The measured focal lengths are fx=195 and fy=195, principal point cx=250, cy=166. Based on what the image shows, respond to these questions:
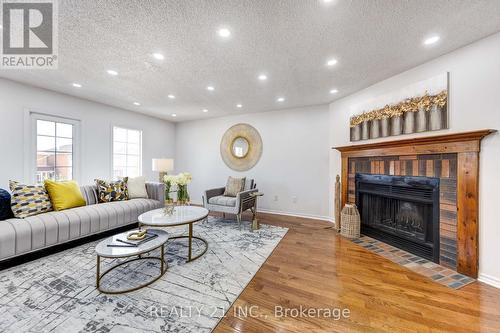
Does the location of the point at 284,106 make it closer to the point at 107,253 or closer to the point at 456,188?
the point at 456,188

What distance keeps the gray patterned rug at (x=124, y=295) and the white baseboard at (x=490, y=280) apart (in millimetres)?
2238

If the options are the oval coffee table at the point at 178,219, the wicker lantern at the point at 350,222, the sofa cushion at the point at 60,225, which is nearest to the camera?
the sofa cushion at the point at 60,225

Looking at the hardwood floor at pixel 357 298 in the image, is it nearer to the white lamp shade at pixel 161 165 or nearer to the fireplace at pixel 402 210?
the fireplace at pixel 402 210

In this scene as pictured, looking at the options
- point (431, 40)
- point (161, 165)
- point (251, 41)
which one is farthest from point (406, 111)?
point (161, 165)

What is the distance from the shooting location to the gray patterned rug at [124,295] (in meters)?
1.46

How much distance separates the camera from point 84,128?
3.96 m

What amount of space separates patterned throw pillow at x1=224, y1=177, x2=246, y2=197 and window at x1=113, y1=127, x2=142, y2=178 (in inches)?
98.2

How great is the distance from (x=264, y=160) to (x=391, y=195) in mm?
2682

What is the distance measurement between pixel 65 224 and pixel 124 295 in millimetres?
1548

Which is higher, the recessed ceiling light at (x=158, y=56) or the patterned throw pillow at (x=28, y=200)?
the recessed ceiling light at (x=158, y=56)

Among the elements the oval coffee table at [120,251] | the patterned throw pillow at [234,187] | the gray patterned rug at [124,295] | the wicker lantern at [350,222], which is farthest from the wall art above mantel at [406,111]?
the oval coffee table at [120,251]

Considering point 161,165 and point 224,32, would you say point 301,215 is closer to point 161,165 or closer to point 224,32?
point 161,165

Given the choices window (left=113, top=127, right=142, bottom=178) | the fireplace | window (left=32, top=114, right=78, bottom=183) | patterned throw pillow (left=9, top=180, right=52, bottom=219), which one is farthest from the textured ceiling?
patterned throw pillow (left=9, top=180, right=52, bottom=219)

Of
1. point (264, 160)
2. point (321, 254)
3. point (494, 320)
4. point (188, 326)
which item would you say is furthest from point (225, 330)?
point (264, 160)
